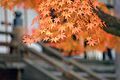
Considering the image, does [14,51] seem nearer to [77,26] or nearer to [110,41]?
[110,41]

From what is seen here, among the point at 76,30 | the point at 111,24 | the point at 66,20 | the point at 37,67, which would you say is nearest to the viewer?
the point at 76,30

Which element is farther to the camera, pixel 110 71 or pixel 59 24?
pixel 110 71

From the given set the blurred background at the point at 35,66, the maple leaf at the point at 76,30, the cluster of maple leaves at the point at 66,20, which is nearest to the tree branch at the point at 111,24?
the cluster of maple leaves at the point at 66,20

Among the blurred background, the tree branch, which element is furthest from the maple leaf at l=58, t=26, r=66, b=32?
the blurred background

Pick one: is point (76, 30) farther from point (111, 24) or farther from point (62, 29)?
point (111, 24)

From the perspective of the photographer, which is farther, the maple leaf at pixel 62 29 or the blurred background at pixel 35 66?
the blurred background at pixel 35 66

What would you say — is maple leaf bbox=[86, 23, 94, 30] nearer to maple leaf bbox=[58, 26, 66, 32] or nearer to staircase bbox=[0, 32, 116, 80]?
maple leaf bbox=[58, 26, 66, 32]

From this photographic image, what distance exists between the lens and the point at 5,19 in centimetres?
1527

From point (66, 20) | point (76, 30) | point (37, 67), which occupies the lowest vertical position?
point (37, 67)

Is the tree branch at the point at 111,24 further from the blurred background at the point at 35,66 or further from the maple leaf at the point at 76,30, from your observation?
the blurred background at the point at 35,66

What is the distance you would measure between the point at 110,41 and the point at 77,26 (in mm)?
5789

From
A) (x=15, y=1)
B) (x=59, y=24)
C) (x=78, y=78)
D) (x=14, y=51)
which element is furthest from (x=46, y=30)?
(x=14, y=51)

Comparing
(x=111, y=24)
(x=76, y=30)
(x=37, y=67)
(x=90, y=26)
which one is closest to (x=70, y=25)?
(x=76, y=30)

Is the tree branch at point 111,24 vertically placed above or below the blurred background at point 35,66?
above
